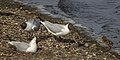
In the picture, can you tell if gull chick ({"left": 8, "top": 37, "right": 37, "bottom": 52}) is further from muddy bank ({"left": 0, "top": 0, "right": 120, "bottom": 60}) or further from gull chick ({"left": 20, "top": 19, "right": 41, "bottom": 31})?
gull chick ({"left": 20, "top": 19, "right": 41, "bottom": 31})

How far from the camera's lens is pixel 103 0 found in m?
21.0

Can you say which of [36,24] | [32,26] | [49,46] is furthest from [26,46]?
[36,24]

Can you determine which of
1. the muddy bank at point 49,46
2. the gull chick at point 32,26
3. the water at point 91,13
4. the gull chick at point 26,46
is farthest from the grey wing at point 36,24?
the water at point 91,13


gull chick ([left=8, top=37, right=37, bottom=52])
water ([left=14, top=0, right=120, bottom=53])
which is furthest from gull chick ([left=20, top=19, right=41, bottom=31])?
water ([left=14, top=0, right=120, bottom=53])

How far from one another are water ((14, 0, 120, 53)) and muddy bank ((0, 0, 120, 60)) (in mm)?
803

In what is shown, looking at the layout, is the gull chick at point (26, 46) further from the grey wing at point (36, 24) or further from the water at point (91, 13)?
the water at point (91, 13)

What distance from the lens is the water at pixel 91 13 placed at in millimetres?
14056

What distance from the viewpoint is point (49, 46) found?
1085cm

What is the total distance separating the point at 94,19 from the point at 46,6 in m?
2.74

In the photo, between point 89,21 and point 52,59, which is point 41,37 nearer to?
point 52,59

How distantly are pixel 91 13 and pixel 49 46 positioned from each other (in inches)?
262

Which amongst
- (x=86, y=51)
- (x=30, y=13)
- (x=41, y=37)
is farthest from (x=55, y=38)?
(x=30, y=13)

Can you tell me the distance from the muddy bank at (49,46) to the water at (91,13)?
2.64 ft

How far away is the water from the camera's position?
1406 centimetres
